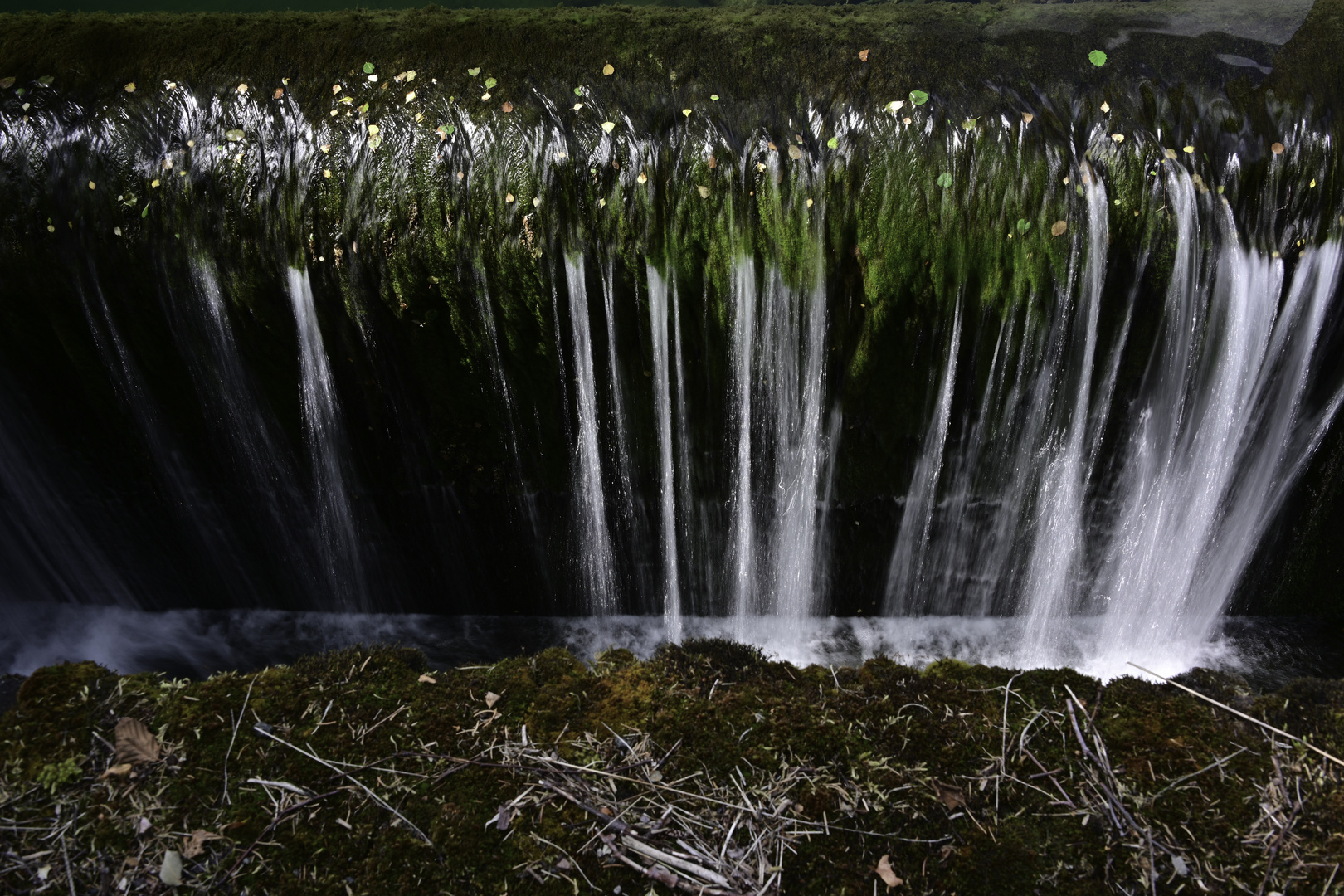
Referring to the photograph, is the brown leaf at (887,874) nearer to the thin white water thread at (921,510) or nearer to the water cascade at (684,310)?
the water cascade at (684,310)

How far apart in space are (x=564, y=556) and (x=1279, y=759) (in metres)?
3.46

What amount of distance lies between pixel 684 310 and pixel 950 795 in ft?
8.16

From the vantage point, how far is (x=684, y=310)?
380 cm

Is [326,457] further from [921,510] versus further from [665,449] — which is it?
[921,510]

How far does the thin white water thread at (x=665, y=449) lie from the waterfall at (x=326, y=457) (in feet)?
5.66

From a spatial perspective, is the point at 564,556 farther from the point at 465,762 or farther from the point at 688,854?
the point at 688,854

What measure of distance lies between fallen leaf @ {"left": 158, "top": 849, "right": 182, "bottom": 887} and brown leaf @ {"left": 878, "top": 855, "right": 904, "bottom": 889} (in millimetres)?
1853

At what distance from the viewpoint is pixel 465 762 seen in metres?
2.23

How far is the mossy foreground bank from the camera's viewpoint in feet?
6.50

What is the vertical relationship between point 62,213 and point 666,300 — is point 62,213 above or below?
above

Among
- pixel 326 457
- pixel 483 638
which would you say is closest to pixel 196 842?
pixel 326 457

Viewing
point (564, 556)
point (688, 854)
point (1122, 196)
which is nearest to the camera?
point (688, 854)

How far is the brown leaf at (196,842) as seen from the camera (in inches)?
79.8

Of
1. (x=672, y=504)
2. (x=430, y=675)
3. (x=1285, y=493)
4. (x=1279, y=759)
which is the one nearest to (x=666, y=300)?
(x=672, y=504)
